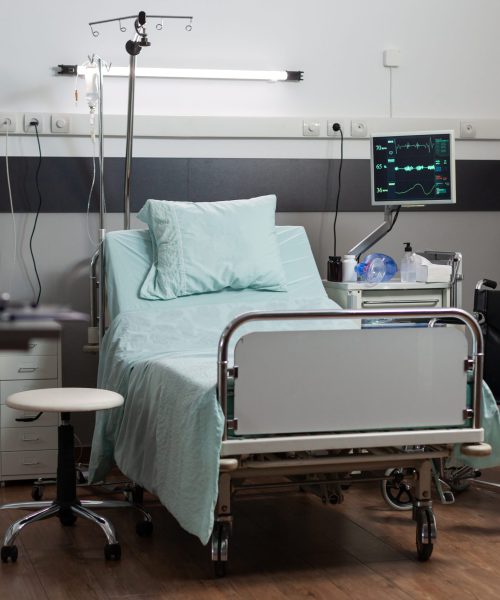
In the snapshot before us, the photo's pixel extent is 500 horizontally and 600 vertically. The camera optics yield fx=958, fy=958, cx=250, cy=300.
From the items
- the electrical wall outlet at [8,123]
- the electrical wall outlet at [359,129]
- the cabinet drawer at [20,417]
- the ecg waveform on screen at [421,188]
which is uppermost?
the electrical wall outlet at [359,129]

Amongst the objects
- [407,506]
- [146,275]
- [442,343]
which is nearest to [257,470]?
[442,343]

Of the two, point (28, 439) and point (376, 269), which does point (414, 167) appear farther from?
point (28, 439)

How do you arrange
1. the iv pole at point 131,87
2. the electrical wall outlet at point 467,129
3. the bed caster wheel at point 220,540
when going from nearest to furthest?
the bed caster wheel at point 220,540 < the iv pole at point 131,87 < the electrical wall outlet at point 467,129

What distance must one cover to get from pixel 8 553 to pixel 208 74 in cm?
262

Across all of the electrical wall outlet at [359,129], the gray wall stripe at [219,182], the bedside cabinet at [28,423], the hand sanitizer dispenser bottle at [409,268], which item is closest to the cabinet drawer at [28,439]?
the bedside cabinet at [28,423]

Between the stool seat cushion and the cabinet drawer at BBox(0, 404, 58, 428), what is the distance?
0.83m

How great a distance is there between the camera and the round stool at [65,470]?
10.6ft

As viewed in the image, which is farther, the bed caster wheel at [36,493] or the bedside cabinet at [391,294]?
the bedside cabinet at [391,294]

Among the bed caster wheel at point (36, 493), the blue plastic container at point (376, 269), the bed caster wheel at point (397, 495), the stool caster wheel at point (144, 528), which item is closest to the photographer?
the stool caster wheel at point (144, 528)

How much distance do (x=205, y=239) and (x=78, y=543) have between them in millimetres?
1487

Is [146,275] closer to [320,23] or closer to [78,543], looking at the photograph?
[78,543]

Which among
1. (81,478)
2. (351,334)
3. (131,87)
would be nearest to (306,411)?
(351,334)

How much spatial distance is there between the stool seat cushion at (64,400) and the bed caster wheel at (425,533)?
1.10 meters

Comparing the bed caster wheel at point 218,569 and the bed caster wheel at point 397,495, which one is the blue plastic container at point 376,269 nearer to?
the bed caster wheel at point 397,495
